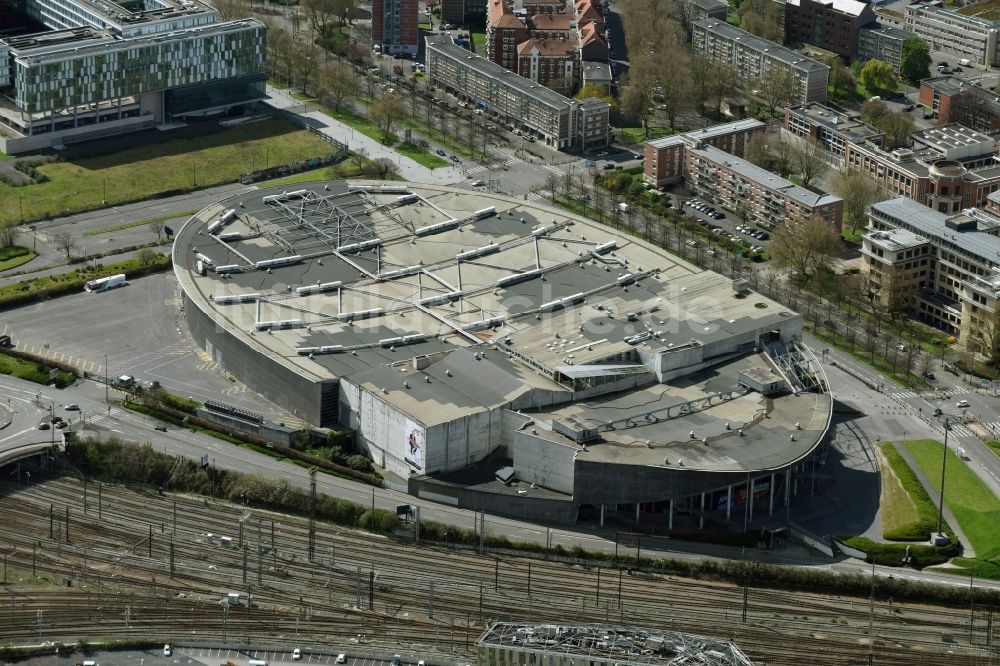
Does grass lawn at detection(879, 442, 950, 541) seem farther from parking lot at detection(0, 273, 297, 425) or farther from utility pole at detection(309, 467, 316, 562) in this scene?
parking lot at detection(0, 273, 297, 425)

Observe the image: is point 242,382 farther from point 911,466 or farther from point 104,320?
point 911,466

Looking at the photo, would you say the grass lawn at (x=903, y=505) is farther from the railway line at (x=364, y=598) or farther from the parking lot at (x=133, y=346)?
the parking lot at (x=133, y=346)

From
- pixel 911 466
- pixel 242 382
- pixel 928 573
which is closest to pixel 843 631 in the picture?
pixel 928 573

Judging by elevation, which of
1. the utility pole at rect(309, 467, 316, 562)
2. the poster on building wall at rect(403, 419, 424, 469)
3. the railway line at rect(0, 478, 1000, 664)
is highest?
the poster on building wall at rect(403, 419, 424, 469)

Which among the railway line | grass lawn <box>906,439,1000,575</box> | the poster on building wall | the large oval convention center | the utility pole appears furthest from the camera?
the poster on building wall

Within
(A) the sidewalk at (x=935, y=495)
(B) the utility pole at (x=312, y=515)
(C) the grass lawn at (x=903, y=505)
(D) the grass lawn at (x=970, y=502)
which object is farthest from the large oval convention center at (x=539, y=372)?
(D) the grass lawn at (x=970, y=502)

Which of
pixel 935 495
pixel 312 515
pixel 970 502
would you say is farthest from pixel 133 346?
pixel 970 502

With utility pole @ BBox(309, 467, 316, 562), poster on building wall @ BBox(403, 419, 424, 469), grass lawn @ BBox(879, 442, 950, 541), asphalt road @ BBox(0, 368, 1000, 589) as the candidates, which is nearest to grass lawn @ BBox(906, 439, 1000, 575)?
grass lawn @ BBox(879, 442, 950, 541)
